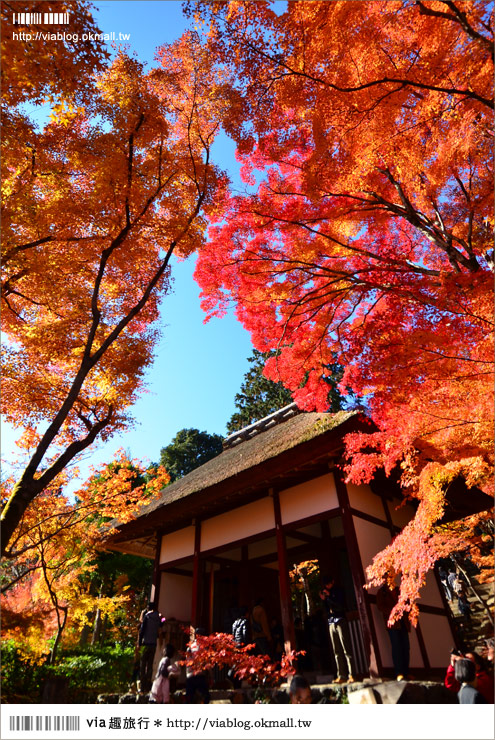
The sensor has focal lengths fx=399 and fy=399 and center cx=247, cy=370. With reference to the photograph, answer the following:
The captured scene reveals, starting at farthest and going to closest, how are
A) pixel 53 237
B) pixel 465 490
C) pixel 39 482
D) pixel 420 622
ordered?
pixel 465 490 < pixel 420 622 < pixel 53 237 < pixel 39 482

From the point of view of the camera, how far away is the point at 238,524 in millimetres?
8250

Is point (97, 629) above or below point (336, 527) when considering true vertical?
below

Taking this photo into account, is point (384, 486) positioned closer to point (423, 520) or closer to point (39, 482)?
point (423, 520)

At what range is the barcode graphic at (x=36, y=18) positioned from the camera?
419 cm

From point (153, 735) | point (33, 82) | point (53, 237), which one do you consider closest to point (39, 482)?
point (153, 735)

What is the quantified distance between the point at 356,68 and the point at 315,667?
10.7 metres

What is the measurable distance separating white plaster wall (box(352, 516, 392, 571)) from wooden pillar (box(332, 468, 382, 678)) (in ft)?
0.50

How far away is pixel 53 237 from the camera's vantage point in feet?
19.1

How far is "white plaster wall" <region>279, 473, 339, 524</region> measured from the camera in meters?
6.97

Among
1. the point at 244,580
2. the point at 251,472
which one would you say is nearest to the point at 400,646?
the point at 251,472

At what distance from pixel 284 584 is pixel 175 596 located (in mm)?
3924

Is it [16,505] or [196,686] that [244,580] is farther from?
[16,505]

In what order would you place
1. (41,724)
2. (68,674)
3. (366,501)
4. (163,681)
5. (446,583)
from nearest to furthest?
1. (41,724)
2. (163,681)
3. (366,501)
4. (68,674)
5. (446,583)

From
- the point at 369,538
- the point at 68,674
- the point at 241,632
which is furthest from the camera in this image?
the point at 68,674
